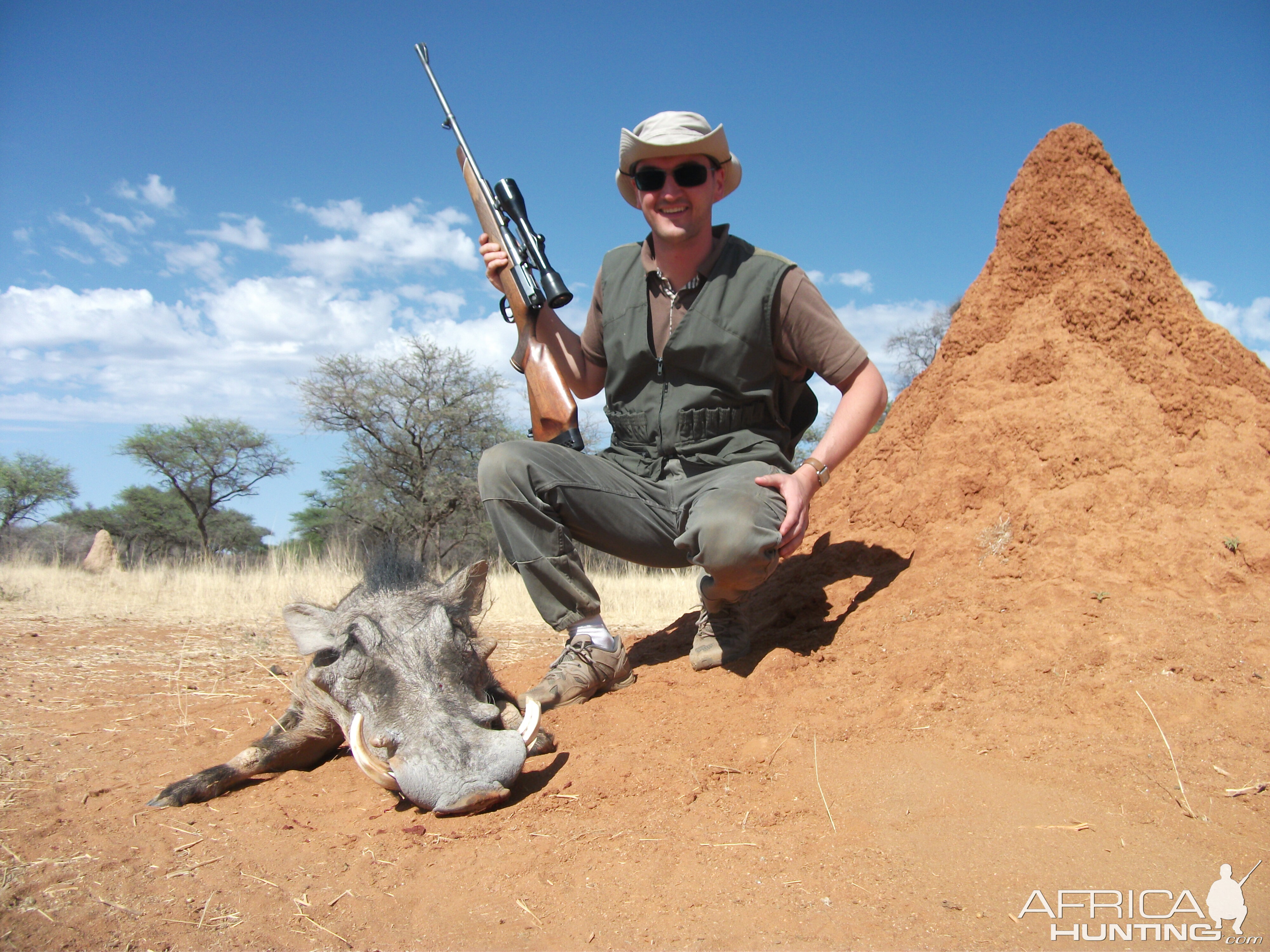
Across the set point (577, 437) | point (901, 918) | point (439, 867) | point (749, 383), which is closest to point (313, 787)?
point (439, 867)

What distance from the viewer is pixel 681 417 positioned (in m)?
3.67

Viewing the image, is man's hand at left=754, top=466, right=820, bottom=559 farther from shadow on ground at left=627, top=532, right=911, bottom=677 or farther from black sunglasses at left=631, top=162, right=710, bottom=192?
black sunglasses at left=631, top=162, right=710, bottom=192

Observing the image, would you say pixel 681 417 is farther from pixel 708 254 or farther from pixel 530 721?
pixel 530 721

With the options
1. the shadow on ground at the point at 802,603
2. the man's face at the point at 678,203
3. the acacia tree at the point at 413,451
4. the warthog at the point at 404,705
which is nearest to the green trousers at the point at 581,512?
the shadow on ground at the point at 802,603

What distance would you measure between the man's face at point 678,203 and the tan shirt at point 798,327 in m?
0.17

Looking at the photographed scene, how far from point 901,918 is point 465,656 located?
183cm

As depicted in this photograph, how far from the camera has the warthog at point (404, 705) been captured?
2365mm

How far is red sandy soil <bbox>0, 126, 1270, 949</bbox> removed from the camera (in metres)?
1.82

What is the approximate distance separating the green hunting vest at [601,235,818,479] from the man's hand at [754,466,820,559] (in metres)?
0.36

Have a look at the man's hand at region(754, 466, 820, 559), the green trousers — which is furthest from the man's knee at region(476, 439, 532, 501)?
the man's hand at region(754, 466, 820, 559)

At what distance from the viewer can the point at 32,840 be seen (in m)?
2.32

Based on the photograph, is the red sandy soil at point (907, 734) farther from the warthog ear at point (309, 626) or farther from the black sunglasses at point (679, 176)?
the black sunglasses at point (679, 176)

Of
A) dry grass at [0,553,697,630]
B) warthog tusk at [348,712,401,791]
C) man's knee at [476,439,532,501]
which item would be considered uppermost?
man's knee at [476,439,532,501]

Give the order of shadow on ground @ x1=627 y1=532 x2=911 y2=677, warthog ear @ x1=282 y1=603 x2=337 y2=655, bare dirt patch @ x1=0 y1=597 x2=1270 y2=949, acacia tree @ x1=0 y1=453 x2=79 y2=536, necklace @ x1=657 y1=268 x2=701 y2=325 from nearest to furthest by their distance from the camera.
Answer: bare dirt patch @ x1=0 y1=597 x2=1270 y2=949, warthog ear @ x1=282 y1=603 x2=337 y2=655, shadow on ground @ x1=627 y1=532 x2=911 y2=677, necklace @ x1=657 y1=268 x2=701 y2=325, acacia tree @ x1=0 y1=453 x2=79 y2=536
